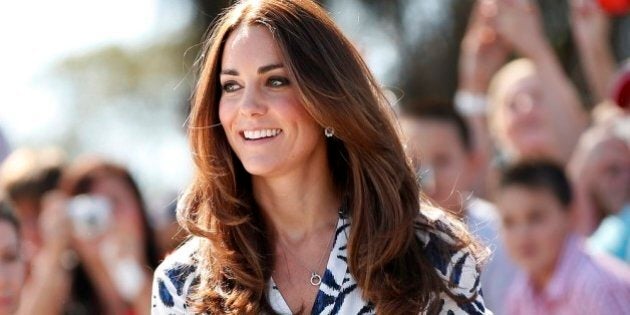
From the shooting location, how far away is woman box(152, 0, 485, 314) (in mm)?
4152

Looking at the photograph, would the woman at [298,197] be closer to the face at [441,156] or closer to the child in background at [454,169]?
the child in background at [454,169]

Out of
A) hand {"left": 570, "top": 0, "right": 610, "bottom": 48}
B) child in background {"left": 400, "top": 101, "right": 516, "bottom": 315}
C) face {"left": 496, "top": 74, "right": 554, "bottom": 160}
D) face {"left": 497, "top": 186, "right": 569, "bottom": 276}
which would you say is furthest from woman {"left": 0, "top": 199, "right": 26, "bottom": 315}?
hand {"left": 570, "top": 0, "right": 610, "bottom": 48}

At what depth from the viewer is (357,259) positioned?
420cm

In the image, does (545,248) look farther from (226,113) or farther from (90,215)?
(226,113)

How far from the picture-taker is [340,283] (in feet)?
13.7

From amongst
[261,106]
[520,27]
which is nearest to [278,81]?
[261,106]

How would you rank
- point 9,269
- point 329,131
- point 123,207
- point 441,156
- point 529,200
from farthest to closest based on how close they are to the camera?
point 123,207
point 441,156
point 529,200
point 9,269
point 329,131

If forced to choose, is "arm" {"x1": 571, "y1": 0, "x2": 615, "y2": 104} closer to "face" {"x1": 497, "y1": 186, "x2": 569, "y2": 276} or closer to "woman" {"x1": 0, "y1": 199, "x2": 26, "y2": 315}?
"face" {"x1": 497, "y1": 186, "x2": 569, "y2": 276}

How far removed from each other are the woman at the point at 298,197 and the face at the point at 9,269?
1101mm

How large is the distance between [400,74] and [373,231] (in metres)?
7.84

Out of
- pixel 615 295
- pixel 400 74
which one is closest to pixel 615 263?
Result: pixel 615 295

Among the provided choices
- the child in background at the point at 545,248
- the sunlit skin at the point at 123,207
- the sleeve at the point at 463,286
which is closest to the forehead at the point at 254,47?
the sleeve at the point at 463,286

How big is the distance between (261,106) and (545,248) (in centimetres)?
239

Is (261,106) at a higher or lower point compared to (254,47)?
lower
